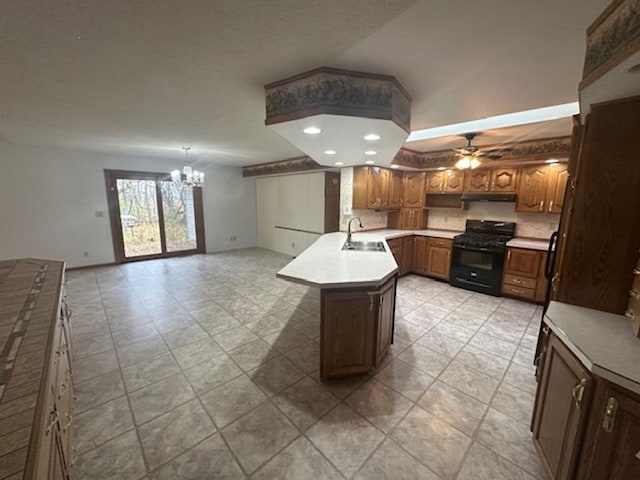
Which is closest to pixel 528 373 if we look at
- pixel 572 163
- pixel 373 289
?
pixel 373 289

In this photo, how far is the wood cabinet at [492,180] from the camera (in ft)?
13.7

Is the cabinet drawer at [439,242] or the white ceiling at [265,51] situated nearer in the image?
the white ceiling at [265,51]

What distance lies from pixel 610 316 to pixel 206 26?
8.95 feet

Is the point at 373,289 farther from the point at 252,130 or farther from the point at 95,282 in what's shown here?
the point at 95,282

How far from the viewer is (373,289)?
7.00 feet

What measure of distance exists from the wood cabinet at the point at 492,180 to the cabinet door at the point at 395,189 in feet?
3.95

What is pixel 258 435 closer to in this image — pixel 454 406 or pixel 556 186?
pixel 454 406

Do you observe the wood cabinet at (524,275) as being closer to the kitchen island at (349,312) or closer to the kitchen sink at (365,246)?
the kitchen sink at (365,246)

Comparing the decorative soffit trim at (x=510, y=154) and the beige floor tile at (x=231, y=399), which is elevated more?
the decorative soffit trim at (x=510, y=154)

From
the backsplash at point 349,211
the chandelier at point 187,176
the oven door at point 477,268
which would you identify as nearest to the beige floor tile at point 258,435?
the backsplash at point 349,211

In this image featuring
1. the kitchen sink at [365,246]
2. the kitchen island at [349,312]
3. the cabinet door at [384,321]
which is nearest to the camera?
the kitchen island at [349,312]

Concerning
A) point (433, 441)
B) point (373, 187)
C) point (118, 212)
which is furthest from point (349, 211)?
point (118, 212)

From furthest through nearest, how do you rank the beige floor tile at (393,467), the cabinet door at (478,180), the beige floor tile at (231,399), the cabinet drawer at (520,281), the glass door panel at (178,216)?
the glass door panel at (178,216) → the cabinet door at (478,180) → the cabinet drawer at (520,281) → the beige floor tile at (231,399) → the beige floor tile at (393,467)

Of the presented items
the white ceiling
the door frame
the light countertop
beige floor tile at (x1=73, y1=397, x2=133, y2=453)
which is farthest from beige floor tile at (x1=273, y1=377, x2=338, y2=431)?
the door frame
